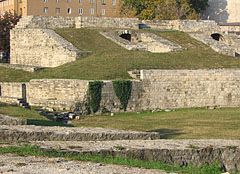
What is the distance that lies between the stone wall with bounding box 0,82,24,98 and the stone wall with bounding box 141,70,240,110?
6.03 m

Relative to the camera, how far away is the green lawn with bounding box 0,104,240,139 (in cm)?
1870

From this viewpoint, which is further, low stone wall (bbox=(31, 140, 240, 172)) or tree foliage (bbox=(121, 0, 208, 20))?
tree foliage (bbox=(121, 0, 208, 20))

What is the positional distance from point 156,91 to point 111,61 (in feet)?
11.8

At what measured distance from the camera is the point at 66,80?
26172 millimetres

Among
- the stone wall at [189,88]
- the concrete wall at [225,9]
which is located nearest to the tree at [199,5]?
the concrete wall at [225,9]

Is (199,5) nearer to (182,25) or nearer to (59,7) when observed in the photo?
(182,25)

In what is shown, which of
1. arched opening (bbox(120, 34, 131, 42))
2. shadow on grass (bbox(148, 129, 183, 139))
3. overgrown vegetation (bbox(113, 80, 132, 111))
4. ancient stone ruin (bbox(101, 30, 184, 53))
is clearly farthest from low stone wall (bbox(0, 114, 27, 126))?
arched opening (bbox(120, 34, 131, 42))

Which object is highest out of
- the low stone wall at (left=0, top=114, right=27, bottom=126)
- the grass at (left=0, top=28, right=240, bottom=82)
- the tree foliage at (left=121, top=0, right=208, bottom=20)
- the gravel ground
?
the tree foliage at (left=121, top=0, right=208, bottom=20)

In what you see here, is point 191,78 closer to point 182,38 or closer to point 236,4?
point 182,38

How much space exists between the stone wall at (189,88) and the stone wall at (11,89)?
6.03 meters

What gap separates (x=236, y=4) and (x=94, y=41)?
1404 inches

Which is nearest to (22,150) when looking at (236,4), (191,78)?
(191,78)

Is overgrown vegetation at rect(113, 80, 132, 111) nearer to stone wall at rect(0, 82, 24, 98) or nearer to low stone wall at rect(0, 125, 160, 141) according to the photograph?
stone wall at rect(0, 82, 24, 98)

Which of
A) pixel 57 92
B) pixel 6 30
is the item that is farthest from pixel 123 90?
pixel 6 30
